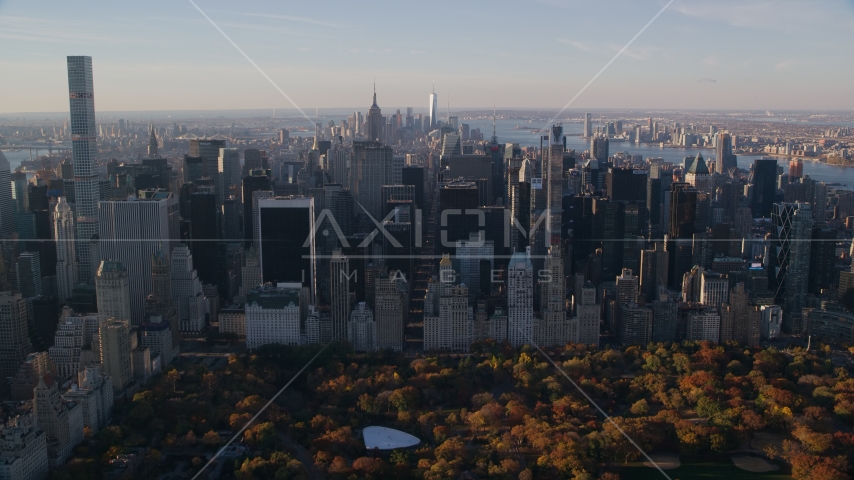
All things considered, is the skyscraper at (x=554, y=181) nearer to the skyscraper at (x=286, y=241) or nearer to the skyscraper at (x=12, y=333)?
the skyscraper at (x=286, y=241)

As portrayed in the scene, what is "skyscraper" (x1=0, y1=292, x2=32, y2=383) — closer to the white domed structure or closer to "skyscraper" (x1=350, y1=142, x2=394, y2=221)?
the white domed structure

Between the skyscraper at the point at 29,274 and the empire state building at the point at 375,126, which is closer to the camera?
the skyscraper at the point at 29,274

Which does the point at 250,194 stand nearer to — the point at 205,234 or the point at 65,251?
the point at 205,234

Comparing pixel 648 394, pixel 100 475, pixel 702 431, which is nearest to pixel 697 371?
pixel 648 394

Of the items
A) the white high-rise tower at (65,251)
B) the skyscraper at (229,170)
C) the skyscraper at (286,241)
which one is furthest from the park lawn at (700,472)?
the skyscraper at (229,170)

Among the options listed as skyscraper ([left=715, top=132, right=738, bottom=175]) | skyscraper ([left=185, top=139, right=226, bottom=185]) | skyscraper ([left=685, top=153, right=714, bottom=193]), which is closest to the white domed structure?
skyscraper ([left=185, top=139, right=226, bottom=185])

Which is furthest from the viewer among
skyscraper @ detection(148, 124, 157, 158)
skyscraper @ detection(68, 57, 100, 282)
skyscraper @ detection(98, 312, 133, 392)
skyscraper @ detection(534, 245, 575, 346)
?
skyscraper @ detection(148, 124, 157, 158)
